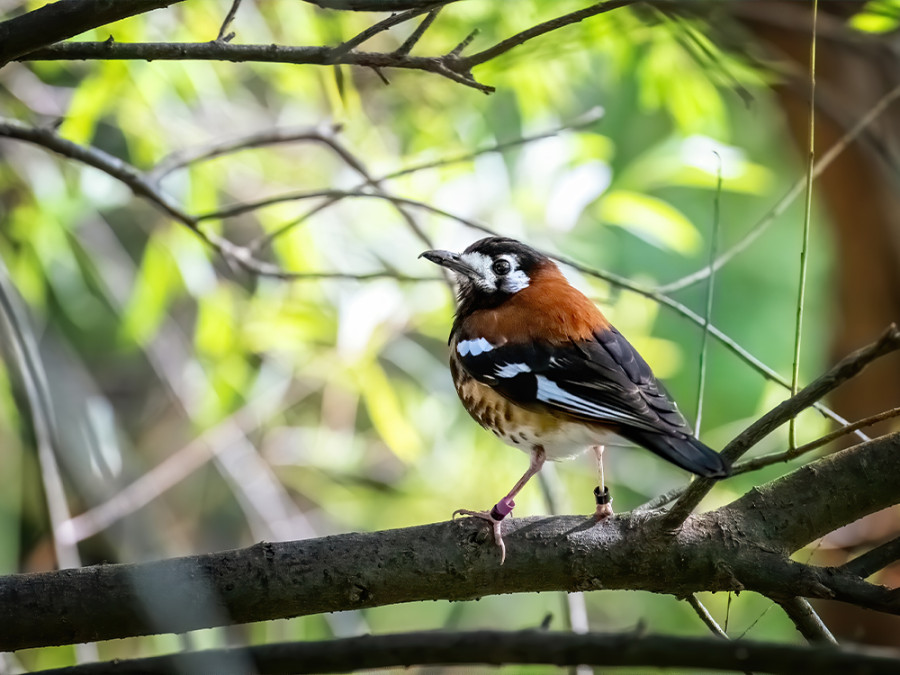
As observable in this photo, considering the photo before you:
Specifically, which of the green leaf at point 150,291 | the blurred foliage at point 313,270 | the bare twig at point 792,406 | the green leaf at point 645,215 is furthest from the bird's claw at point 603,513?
the green leaf at point 150,291

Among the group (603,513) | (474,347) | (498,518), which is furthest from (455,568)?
(474,347)

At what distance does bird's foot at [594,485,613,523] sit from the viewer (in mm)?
1702

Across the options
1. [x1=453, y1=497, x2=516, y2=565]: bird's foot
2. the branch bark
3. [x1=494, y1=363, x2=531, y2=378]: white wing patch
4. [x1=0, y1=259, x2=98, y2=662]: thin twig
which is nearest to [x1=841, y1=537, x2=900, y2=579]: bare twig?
the branch bark

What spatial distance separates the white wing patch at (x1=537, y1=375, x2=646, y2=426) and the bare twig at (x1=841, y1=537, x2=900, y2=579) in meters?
0.49

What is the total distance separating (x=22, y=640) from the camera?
1.52 m

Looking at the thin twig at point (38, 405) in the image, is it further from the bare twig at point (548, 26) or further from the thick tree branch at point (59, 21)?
the bare twig at point (548, 26)

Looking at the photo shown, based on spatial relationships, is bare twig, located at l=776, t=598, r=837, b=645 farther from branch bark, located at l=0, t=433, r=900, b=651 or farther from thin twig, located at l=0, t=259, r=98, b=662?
thin twig, located at l=0, t=259, r=98, b=662

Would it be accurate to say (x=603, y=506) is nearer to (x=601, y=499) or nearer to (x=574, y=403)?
(x=601, y=499)

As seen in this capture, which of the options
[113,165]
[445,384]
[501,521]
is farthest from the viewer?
[445,384]

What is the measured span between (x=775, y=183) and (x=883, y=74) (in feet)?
6.40

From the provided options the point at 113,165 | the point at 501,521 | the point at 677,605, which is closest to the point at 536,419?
the point at 501,521

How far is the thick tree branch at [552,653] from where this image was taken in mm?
941

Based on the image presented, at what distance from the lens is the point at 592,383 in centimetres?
203

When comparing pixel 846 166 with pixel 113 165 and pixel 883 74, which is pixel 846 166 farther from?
pixel 113 165
